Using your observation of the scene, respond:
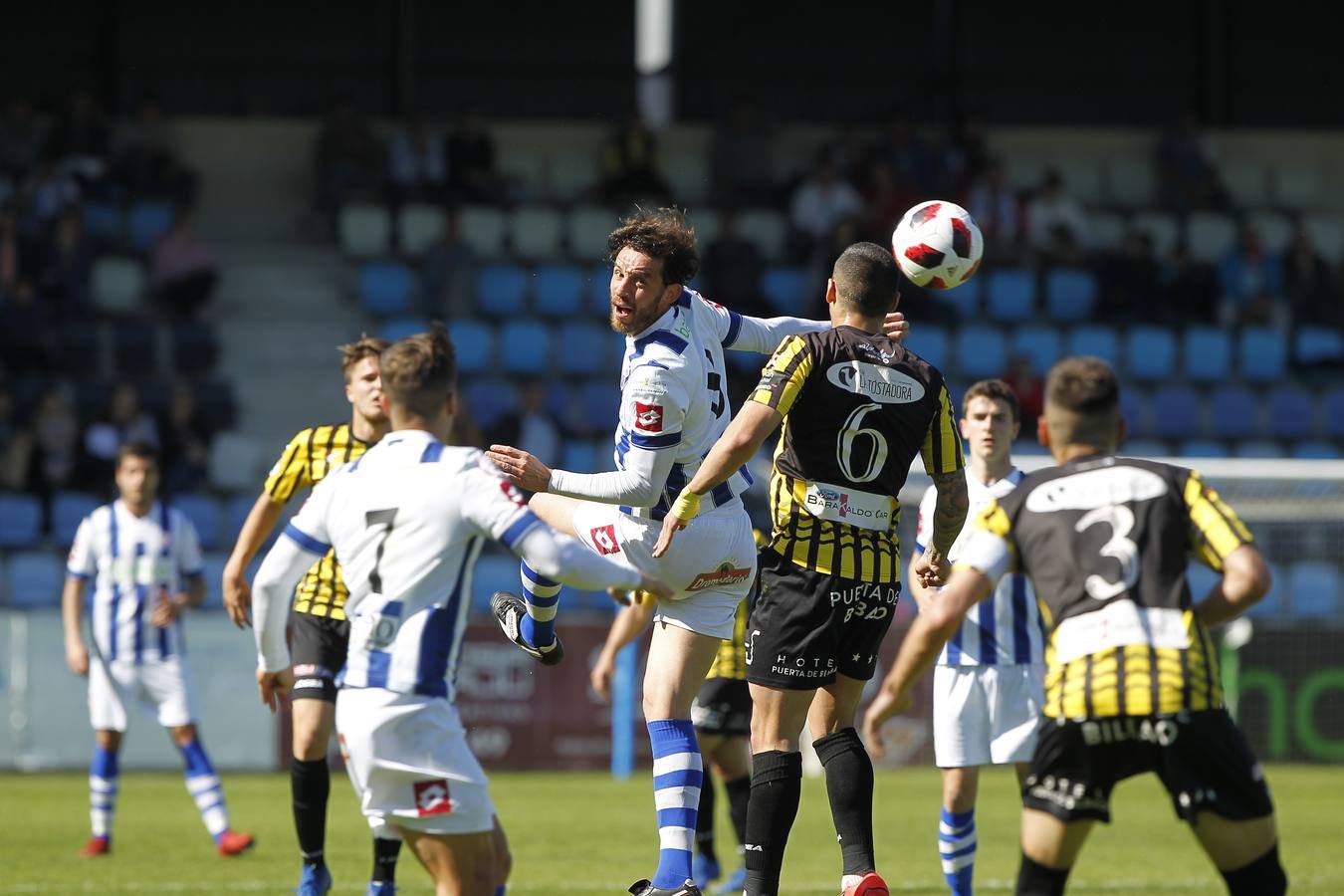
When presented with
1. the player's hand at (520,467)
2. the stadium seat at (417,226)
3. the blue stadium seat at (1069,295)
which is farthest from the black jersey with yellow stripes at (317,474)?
the blue stadium seat at (1069,295)

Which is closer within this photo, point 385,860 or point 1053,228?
point 385,860

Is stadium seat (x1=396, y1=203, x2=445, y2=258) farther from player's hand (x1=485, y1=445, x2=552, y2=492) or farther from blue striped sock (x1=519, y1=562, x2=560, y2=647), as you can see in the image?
player's hand (x1=485, y1=445, x2=552, y2=492)

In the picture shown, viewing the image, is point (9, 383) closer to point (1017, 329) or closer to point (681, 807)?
point (1017, 329)

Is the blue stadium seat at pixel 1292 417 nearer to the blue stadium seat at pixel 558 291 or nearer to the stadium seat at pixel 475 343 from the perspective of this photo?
the blue stadium seat at pixel 558 291

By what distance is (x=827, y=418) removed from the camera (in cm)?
654

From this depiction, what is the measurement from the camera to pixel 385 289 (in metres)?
19.7

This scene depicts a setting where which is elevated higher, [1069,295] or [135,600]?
[1069,295]

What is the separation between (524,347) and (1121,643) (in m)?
14.6

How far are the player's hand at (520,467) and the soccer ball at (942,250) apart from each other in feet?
5.94

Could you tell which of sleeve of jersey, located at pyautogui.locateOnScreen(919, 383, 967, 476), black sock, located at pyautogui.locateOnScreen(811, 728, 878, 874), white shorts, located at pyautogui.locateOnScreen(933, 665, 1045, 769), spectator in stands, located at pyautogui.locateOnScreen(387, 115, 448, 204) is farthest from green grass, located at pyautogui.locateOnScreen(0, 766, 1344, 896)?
spectator in stands, located at pyautogui.locateOnScreen(387, 115, 448, 204)

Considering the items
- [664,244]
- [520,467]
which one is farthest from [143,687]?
[664,244]

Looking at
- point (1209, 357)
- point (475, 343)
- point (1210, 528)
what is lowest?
point (1210, 528)

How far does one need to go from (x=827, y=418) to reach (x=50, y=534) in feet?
39.3

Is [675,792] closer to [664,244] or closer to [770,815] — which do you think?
[770,815]
